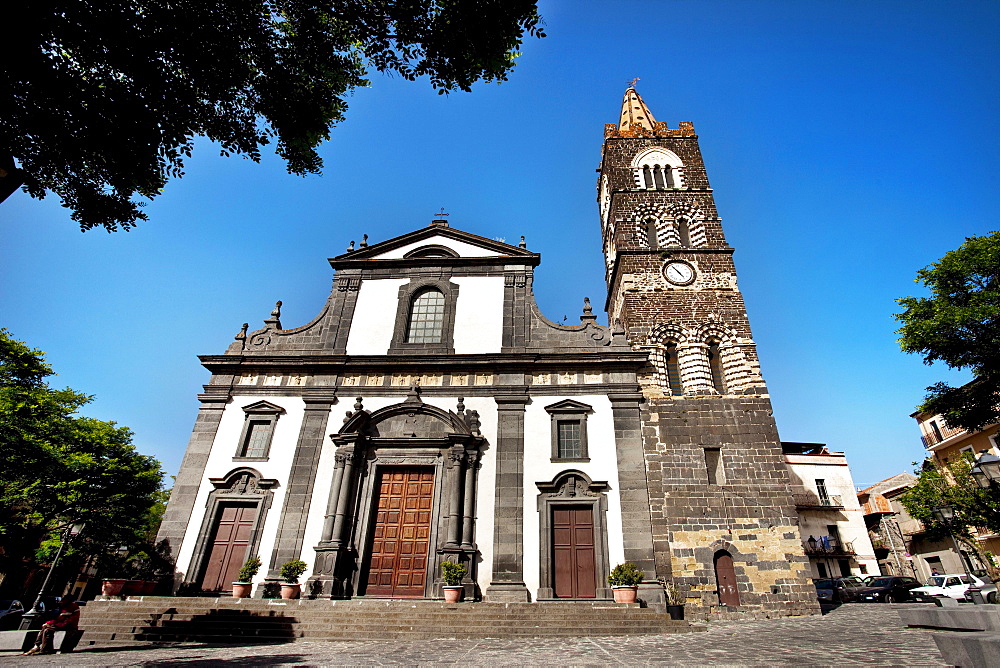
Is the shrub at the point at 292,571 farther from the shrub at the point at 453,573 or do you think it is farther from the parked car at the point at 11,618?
the parked car at the point at 11,618

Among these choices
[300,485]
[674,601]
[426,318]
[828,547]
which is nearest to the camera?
[674,601]

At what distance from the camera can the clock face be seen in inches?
724

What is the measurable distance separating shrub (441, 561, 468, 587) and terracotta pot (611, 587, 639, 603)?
3.63 meters

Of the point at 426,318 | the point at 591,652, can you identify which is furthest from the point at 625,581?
the point at 426,318

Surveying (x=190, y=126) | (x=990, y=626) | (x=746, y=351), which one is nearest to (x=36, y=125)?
(x=190, y=126)

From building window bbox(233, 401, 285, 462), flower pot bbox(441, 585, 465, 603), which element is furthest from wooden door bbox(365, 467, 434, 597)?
building window bbox(233, 401, 285, 462)

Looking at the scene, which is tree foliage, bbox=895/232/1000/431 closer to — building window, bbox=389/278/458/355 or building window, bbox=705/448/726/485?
building window, bbox=705/448/726/485

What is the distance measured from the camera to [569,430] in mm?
14750

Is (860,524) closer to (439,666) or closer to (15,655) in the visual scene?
(439,666)

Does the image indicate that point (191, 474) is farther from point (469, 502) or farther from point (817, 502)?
point (817, 502)

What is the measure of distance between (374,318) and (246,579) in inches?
328

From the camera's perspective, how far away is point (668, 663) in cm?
697

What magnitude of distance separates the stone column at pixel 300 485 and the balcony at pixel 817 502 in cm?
2695

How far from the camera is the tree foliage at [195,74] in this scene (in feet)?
18.9
